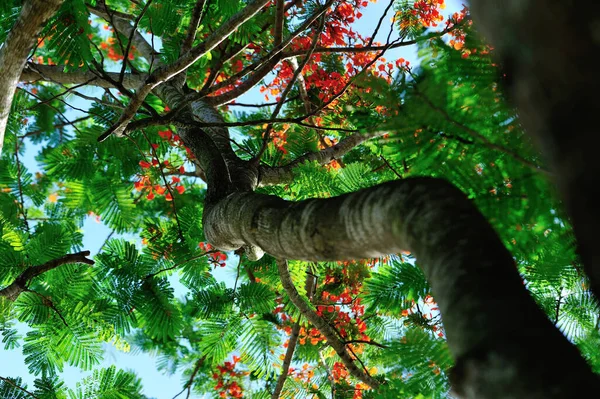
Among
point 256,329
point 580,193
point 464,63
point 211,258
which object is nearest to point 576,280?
point 464,63

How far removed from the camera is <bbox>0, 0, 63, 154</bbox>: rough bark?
1678mm

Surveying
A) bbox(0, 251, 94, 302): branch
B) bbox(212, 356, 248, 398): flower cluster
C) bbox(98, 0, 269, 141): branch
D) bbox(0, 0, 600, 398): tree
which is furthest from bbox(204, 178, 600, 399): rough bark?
bbox(212, 356, 248, 398): flower cluster

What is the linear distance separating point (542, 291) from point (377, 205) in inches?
46.3

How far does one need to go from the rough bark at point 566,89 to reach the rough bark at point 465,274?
4.7 inches

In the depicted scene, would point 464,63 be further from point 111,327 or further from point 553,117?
point 111,327

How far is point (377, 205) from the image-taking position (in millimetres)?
959

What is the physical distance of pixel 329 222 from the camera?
111 centimetres

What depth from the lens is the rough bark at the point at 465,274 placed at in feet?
1.96

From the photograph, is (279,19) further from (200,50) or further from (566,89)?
(566,89)

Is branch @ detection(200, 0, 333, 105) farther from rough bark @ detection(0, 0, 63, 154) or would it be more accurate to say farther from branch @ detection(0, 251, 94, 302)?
branch @ detection(0, 251, 94, 302)

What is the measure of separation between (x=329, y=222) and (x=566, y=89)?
660mm

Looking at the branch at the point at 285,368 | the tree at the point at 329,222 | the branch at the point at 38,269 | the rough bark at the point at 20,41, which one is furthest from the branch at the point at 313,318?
the rough bark at the point at 20,41

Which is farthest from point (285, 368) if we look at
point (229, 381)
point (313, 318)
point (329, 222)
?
point (329, 222)

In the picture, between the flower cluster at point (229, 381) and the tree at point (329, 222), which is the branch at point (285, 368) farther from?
the flower cluster at point (229, 381)
